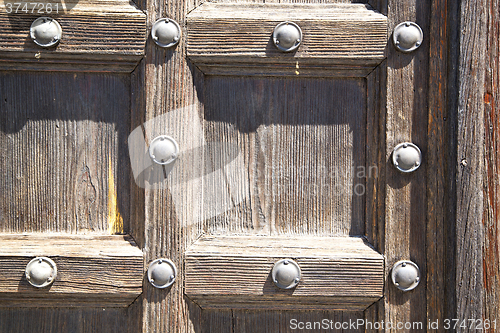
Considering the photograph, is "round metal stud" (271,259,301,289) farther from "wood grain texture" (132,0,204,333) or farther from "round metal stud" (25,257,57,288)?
"round metal stud" (25,257,57,288)

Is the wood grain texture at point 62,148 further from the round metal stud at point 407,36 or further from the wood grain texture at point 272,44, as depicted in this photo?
the round metal stud at point 407,36

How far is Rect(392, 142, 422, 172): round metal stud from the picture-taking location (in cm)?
70

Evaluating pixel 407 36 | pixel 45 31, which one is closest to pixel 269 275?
pixel 407 36

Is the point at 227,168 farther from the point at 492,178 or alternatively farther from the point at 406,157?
the point at 492,178

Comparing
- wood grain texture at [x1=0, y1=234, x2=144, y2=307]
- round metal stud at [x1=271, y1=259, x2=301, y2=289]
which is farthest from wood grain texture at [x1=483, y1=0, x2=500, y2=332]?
wood grain texture at [x1=0, y1=234, x2=144, y2=307]

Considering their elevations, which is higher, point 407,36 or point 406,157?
point 407,36

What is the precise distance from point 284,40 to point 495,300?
66 centimetres

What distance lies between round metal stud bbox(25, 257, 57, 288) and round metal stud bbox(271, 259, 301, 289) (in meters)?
0.45

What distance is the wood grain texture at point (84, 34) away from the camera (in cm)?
70

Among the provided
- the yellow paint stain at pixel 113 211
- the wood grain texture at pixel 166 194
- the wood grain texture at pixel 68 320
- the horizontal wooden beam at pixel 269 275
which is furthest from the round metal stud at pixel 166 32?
the wood grain texture at pixel 68 320

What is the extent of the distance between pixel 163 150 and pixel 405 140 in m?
0.50

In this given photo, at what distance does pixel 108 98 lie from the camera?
73cm

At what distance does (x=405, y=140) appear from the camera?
72cm

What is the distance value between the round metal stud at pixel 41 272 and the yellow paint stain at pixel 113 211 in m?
0.13
